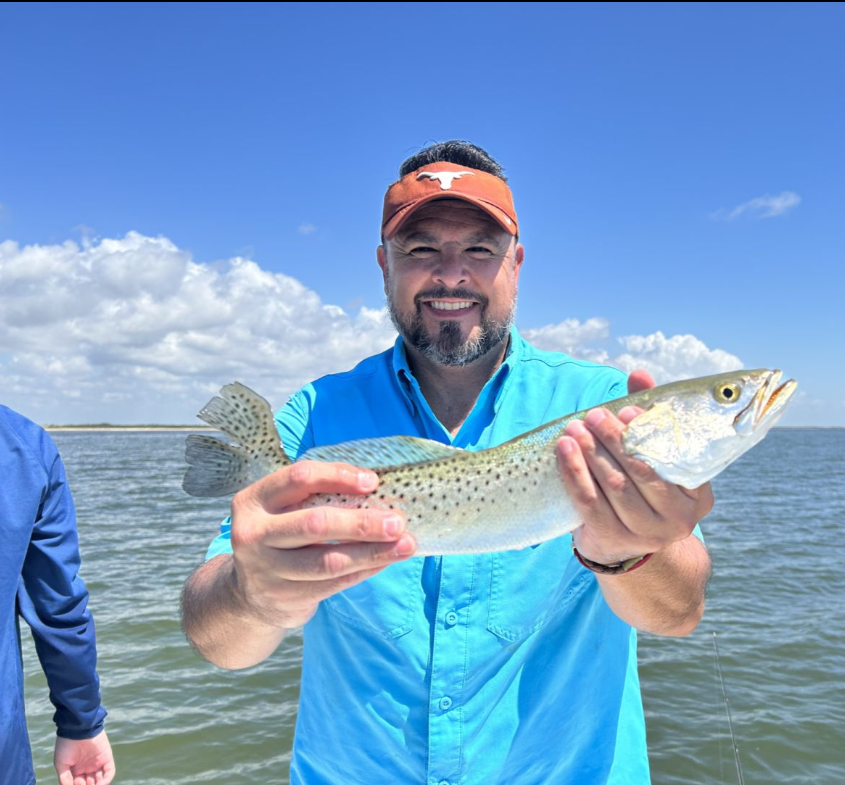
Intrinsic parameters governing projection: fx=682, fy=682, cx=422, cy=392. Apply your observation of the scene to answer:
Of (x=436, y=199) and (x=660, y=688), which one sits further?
(x=660, y=688)

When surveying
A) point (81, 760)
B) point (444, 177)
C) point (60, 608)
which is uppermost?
point (444, 177)

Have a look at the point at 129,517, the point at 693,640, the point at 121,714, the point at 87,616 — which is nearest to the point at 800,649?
the point at 693,640

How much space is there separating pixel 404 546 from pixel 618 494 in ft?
2.54

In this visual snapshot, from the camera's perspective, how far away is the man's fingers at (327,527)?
85.9 inches

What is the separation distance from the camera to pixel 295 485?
2.25 m

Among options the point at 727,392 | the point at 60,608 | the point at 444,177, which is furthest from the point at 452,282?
the point at 60,608

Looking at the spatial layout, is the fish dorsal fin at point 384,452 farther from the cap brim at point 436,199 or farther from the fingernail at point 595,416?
the cap brim at point 436,199

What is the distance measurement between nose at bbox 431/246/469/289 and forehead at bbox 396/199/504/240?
12cm

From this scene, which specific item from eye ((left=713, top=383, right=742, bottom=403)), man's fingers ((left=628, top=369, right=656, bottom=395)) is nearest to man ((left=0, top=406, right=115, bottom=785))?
man's fingers ((left=628, top=369, right=656, bottom=395))

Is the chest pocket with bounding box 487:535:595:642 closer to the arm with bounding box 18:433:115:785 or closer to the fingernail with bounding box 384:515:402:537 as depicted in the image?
the fingernail with bounding box 384:515:402:537

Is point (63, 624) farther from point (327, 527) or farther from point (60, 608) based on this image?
point (327, 527)

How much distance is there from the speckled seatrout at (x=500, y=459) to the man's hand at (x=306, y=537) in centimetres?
18

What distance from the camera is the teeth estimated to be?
3.47 m

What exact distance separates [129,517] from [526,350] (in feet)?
75.9
